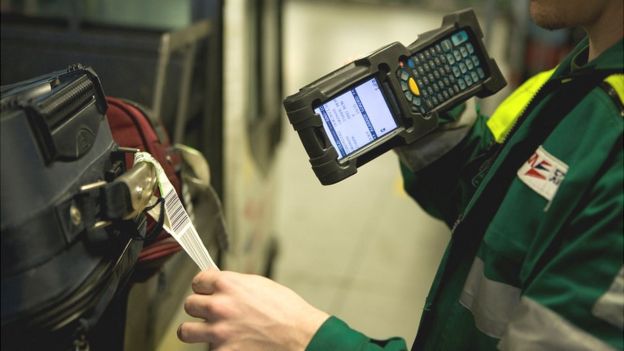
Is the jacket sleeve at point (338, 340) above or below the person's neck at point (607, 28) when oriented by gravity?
below

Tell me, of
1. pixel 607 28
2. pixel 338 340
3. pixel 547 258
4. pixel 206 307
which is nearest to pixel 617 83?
pixel 607 28

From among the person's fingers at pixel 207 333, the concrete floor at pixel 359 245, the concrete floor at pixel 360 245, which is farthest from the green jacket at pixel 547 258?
the concrete floor at pixel 360 245

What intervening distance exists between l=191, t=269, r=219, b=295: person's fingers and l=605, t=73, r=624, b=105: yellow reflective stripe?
0.51m

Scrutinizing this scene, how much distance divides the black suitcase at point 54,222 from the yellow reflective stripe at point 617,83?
0.56 metres

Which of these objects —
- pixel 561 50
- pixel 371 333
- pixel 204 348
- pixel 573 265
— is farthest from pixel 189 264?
pixel 561 50

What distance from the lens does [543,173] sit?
0.78 meters

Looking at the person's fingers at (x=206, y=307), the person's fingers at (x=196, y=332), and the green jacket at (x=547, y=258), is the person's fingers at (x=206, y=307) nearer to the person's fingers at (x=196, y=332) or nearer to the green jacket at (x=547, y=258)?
the person's fingers at (x=196, y=332)

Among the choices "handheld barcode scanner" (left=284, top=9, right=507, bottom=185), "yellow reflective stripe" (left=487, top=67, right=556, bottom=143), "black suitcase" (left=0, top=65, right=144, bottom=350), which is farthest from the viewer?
"yellow reflective stripe" (left=487, top=67, right=556, bottom=143)

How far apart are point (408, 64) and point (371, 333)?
2.05 meters

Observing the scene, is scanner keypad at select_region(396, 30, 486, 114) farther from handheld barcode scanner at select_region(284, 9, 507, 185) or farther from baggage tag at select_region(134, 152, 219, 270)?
baggage tag at select_region(134, 152, 219, 270)

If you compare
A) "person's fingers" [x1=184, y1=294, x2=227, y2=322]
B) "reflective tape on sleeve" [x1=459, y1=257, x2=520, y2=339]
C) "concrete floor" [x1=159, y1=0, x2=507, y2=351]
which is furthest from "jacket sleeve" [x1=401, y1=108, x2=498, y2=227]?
"concrete floor" [x1=159, y1=0, x2=507, y2=351]

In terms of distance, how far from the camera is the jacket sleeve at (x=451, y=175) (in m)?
1.15

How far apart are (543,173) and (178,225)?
0.45 m

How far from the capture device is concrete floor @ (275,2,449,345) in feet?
10.2
